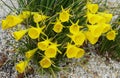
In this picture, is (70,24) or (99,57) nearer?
(70,24)

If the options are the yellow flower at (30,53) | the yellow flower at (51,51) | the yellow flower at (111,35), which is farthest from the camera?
the yellow flower at (111,35)

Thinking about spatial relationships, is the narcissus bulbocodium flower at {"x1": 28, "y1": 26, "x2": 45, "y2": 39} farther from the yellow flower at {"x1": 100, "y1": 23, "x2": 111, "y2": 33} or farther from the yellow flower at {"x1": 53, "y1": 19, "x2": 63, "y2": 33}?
the yellow flower at {"x1": 100, "y1": 23, "x2": 111, "y2": 33}

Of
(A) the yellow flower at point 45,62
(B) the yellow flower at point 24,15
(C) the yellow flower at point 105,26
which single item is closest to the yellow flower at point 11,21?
(B) the yellow flower at point 24,15

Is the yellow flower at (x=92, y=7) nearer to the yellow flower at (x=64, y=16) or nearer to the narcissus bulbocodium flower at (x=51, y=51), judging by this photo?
the yellow flower at (x=64, y=16)

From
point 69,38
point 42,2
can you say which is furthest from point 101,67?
point 42,2

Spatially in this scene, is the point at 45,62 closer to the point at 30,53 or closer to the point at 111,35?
the point at 30,53

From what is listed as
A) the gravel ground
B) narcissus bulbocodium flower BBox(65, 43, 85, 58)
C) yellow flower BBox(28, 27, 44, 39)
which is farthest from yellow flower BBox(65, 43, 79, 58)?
the gravel ground

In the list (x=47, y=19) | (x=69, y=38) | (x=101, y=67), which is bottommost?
(x=101, y=67)

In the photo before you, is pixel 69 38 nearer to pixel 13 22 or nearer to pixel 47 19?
pixel 47 19

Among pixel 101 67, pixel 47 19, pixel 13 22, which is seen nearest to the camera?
pixel 13 22
